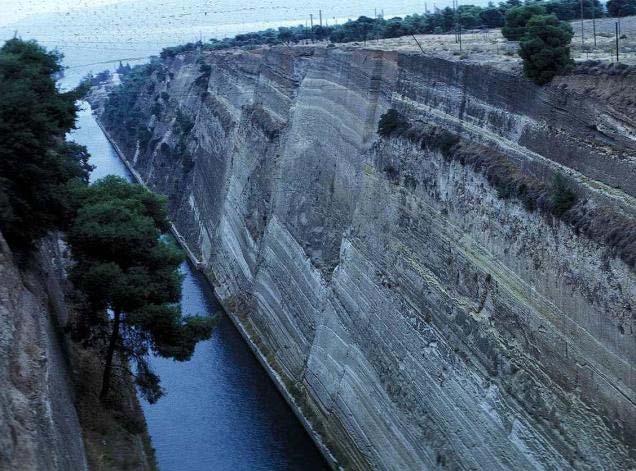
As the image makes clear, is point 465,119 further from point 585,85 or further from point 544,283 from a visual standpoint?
point 544,283

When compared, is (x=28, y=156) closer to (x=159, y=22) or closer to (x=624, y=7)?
(x=624, y=7)

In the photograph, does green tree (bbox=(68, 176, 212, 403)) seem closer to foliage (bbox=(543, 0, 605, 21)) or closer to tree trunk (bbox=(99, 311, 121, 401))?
tree trunk (bbox=(99, 311, 121, 401))

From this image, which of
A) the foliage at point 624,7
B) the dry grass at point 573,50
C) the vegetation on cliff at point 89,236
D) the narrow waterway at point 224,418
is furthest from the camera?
the foliage at point 624,7

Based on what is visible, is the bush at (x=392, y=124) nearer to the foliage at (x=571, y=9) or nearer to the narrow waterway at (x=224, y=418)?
the narrow waterway at (x=224, y=418)

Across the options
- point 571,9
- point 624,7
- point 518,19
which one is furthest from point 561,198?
point 571,9

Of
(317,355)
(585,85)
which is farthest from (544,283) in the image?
(317,355)

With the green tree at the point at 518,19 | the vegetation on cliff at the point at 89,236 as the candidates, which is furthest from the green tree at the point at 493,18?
the vegetation on cliff at the point at 89,236

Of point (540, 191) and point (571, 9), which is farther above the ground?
point (571, 9)
